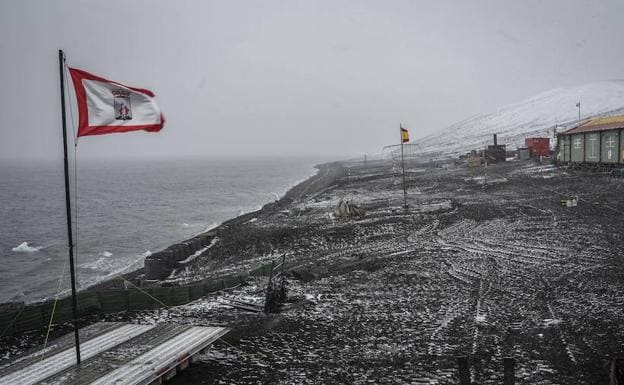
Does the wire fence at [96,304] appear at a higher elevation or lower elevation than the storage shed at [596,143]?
lower

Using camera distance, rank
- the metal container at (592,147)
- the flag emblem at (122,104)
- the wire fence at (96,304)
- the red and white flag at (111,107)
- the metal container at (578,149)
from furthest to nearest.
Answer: the metal container at (578,149) → the metal container at (592,147) → the wire fence at (96,304) → the flag emblem at (122,104) → the red and white flag at (111,107)

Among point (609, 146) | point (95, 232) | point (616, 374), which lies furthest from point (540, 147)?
point (616, 374)

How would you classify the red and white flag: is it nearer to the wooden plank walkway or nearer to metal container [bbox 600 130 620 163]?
the wooden plank walkway

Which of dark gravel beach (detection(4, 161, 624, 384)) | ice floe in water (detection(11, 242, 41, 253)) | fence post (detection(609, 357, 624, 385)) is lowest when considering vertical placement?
ice floe in water (detection(11, 242, 41, 253))

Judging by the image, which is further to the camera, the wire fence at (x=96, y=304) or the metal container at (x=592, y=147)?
the metal container at (x=592, y=147)

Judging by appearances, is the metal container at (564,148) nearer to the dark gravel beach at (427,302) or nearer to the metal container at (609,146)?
the metal container at (609,146)

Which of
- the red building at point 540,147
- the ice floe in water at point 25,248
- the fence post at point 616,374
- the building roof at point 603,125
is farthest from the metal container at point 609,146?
the ice floe in water at point 25,248

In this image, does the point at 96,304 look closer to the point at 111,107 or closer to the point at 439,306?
the point at 111,107

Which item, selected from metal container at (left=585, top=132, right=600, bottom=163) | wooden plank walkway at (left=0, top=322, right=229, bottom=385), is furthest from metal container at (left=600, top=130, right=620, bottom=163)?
wooden plank walkway at (left=0, top=322, right=229, bottom=385)
